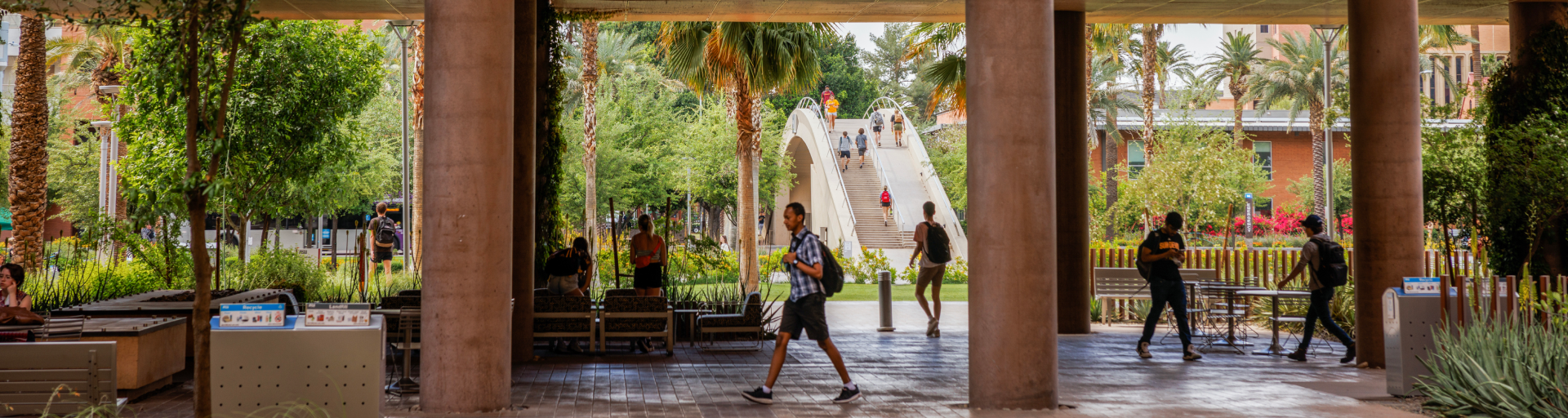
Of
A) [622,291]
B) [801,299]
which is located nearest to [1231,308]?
[801,299]

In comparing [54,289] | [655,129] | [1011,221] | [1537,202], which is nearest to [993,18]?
[1011,221]

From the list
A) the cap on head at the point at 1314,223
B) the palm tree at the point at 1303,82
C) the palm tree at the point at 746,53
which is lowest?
the cap on head at the point at 1314,223

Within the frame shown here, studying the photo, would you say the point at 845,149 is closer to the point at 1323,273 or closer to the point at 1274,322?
the point at 1274,322

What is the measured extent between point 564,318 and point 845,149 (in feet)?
88.2

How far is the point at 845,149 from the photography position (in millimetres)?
36844

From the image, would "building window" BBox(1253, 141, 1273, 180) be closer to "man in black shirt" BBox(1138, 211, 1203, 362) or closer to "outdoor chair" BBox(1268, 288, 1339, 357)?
"outdoor chair" BBox(1268, 288, 1339, 357)

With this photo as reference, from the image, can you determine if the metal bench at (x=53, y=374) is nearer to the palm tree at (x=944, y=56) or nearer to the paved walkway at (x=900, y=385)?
the paved walkway at (x=900, y=385)

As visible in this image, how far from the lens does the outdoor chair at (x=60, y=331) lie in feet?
23.6

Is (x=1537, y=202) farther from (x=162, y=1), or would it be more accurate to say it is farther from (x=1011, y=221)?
(x=162, y=1)

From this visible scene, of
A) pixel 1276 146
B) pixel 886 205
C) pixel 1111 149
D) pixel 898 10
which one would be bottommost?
pixel 886 205

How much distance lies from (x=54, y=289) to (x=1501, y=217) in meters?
16.6

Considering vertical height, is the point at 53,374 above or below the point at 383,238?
below

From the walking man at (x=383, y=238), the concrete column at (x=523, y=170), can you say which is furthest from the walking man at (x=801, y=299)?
the walking man at (x=383, y=238)

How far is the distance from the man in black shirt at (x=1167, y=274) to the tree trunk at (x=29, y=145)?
17.3 metres
